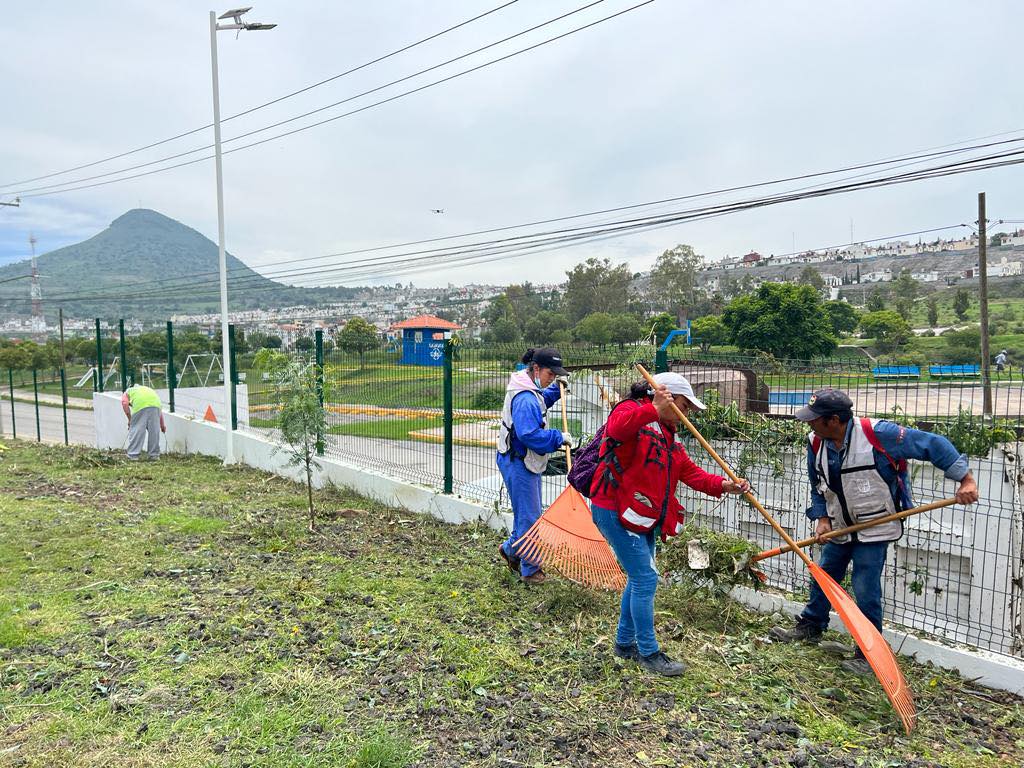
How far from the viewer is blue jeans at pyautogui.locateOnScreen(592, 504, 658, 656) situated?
12.0ft

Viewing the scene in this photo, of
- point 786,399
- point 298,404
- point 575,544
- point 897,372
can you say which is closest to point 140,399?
point 298,404

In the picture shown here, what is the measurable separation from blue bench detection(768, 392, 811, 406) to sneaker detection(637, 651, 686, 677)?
2265 mm

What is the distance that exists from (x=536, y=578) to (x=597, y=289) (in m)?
52.8

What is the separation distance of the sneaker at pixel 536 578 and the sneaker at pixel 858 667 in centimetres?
214

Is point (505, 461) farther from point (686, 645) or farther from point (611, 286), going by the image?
point (611, 286)

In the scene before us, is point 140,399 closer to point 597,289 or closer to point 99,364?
point 99,364

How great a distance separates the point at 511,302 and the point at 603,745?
6106cm

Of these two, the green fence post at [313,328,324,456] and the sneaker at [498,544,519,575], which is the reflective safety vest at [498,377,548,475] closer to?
the sneaker at [498,544,519,575]

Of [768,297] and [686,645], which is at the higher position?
[768,297]

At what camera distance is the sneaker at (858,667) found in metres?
3.72

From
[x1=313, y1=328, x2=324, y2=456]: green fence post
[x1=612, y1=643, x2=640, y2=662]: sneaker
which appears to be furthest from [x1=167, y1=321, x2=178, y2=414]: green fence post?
[x1=612, y1=643, x2=640, y2=662]: sneaker

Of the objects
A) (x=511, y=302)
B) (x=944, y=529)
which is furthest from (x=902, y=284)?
(x=944, y=529)

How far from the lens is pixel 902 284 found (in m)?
47.2

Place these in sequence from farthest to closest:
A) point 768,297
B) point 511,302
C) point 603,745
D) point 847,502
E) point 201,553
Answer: point 511,302 → point 768,297 → point 201,553 → point 847,502 → point 603,745
